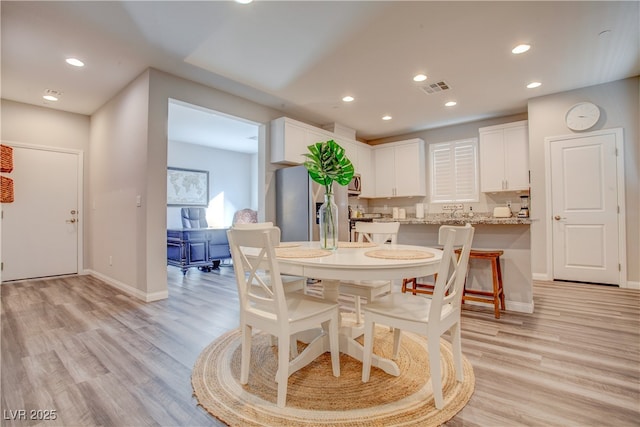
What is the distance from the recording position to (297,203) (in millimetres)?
4453

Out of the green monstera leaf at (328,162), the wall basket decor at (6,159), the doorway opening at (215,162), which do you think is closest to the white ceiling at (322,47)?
the wall basket decor at (6,159)

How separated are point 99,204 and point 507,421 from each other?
5.33 m

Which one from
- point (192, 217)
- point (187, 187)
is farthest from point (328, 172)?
point (187, 187)

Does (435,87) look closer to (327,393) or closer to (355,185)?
(355,185)

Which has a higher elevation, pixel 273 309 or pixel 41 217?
pixel 41 217

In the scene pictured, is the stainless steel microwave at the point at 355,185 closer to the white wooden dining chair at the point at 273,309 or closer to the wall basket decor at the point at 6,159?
the white wooden dining chair at the point at 273,309

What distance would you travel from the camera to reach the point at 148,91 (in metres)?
3.40

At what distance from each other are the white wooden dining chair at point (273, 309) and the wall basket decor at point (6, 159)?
4.41 m

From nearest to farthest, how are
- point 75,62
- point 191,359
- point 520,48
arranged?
point 191,359, point 520,48, point 75,62

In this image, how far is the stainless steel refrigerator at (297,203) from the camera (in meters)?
4.34

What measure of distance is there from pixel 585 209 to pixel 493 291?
238cm

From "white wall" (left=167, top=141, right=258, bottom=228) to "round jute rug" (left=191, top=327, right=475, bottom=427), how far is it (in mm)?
5855

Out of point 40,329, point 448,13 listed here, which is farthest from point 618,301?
point 40,329

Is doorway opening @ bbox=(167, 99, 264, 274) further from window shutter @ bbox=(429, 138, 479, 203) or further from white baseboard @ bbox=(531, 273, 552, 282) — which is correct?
white baseboard @ bbox=(531, 273, 552, 282)
